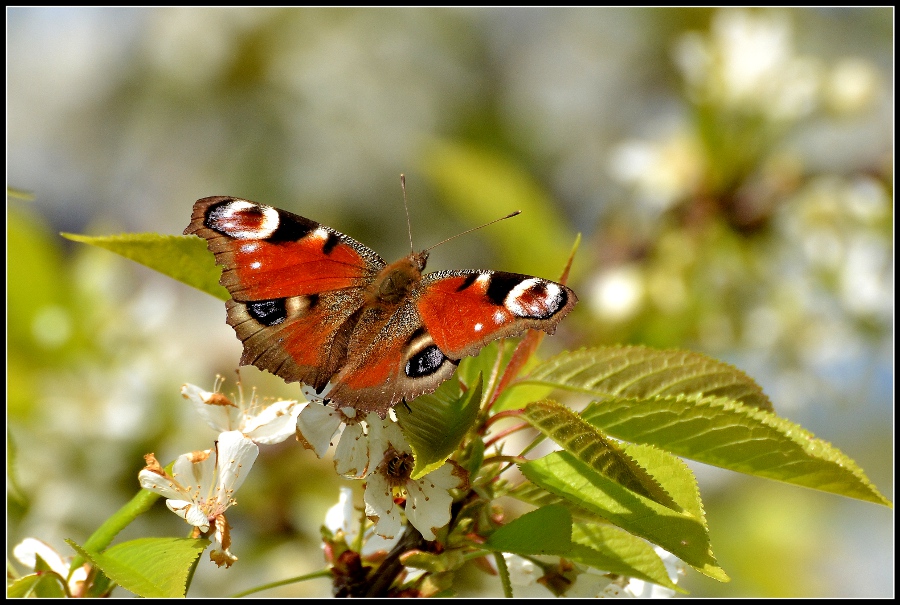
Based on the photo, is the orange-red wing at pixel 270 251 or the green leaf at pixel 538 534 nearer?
the green leaf at pixel 538 534

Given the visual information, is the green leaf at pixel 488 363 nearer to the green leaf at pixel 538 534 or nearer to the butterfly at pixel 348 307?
the butterfly at pixel 348 307

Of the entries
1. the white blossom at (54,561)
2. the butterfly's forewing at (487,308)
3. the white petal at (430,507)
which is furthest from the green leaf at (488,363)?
the white blossom at (54,561)

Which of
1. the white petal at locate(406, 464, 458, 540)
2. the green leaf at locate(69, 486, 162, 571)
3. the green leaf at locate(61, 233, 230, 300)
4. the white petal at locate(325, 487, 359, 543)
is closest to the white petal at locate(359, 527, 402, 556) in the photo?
the white petal at locate(325, 487, 359, 543)

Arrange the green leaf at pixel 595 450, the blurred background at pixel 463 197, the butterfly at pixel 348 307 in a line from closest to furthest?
the green leaf at pixel 595 450 < the butterfly at pixel 348 307 < the blurred background at pixel 463 197

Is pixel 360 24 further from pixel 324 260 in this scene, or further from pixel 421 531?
pixel 421 531

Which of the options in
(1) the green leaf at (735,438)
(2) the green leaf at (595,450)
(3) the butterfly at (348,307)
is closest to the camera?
(2) the green leaf at (595,450)

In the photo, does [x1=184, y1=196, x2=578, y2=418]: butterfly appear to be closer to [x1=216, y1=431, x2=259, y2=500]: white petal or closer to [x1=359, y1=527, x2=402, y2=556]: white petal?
[x1=216, y1=431, x2=259, y2=500]: white petal

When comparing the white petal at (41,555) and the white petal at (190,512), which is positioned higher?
the white petal at (190,512)
